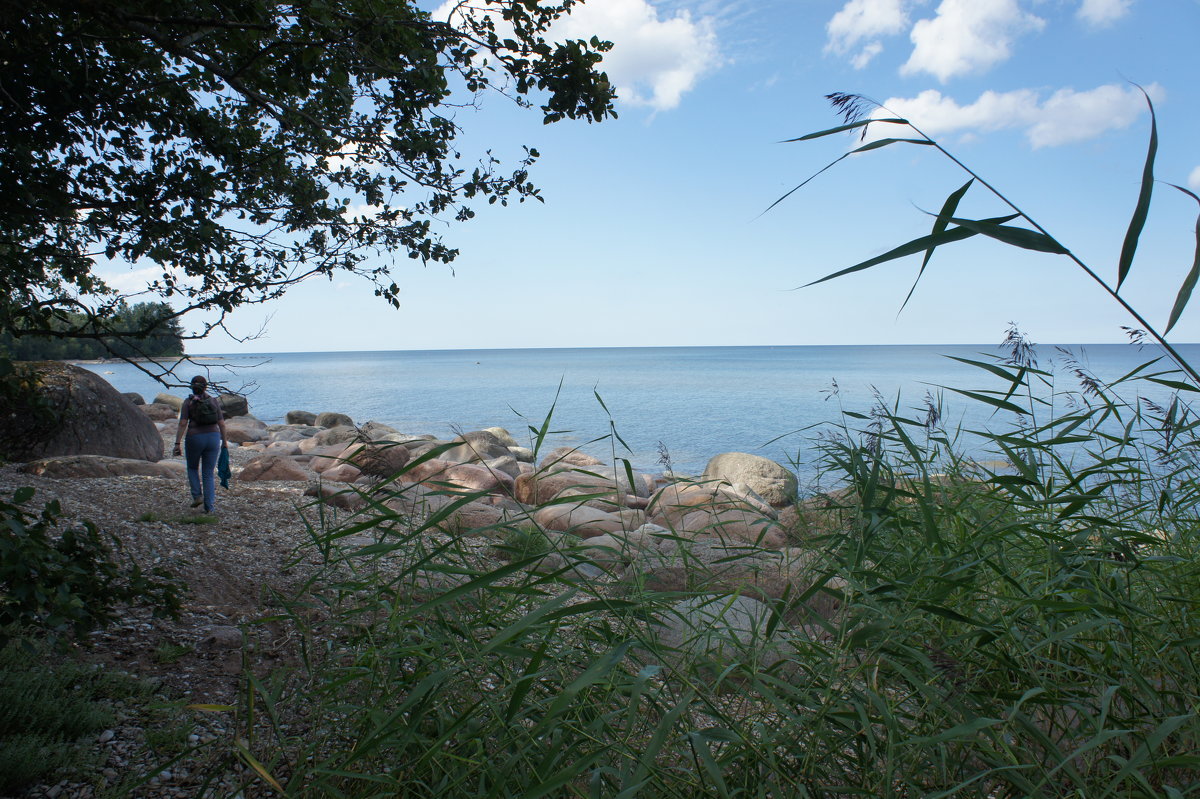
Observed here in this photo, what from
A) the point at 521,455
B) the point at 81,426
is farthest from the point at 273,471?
the point at 521,455

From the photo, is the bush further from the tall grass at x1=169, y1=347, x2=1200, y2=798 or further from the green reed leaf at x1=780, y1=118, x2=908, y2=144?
the green reed leaf at x1=780, y1=118, x2=908, y2=144

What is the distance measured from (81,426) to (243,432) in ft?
42.1

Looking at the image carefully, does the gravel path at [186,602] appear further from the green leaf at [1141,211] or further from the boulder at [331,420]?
the boulder at [331,420]

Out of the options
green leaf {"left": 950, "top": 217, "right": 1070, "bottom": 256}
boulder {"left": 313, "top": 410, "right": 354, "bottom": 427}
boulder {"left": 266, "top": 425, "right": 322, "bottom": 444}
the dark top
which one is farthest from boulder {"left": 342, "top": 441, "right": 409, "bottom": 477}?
boulder {"left": 313, "top": 410, "right": 354, "bottom": 427}

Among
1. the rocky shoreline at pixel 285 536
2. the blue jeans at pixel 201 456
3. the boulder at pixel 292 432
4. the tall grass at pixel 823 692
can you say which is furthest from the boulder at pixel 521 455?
the tall grass at pixel 823 692

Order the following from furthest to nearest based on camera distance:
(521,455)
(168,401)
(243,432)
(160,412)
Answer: (168,401) < (160,412) < (243,432) < (521,455)

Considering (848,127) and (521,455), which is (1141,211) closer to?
(848,127)

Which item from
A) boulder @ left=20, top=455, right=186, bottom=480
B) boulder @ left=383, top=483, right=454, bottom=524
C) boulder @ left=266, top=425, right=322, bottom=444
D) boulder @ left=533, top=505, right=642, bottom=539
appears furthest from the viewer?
boulder @ left=266, top=425, right=322, bottom=444

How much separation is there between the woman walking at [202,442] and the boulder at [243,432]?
1558 cm

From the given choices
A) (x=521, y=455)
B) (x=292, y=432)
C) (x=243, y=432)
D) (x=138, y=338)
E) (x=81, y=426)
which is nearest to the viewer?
(x=138, y=338)

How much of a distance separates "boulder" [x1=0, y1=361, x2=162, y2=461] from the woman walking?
106 inches

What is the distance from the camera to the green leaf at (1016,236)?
5.58 feet

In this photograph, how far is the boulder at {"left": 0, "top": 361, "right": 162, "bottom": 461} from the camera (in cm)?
988

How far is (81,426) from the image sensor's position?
10.9m
